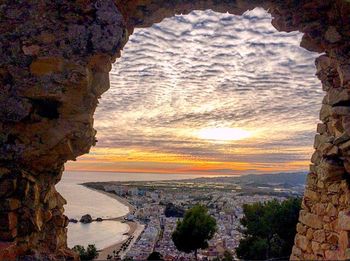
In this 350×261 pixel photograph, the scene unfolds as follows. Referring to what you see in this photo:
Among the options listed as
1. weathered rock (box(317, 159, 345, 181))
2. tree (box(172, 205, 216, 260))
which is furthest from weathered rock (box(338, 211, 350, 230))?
tree (box(172, 205, 216, 260))

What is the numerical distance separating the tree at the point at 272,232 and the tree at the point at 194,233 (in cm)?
218

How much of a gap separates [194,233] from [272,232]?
14.2 ft

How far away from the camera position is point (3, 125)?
208 inches

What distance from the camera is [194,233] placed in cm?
1969

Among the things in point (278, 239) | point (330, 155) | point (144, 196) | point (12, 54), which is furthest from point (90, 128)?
point (144, 196)

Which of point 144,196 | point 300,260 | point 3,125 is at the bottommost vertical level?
point 144,196

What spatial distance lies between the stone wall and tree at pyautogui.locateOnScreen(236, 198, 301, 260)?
1106 centimetres

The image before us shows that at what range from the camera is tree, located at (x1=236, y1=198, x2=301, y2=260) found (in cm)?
1647

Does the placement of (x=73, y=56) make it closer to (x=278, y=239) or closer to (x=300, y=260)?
(x=300, y=260)

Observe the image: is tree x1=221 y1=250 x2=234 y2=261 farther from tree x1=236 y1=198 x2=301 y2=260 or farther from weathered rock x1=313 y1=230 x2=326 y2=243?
weathered rock x1=313 y1=230 x2=326 y2=243

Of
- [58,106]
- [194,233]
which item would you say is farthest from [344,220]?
[194,233]

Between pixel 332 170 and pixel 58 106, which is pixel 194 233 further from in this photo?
pixel 58 106

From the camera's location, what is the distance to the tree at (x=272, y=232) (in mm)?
16469

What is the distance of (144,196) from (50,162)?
230 ft
